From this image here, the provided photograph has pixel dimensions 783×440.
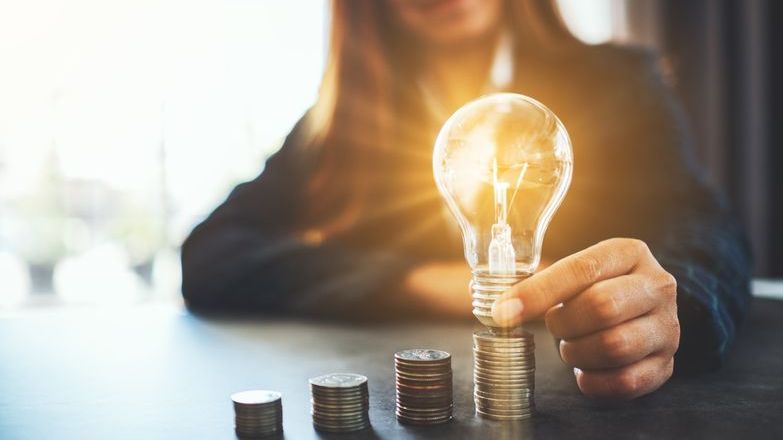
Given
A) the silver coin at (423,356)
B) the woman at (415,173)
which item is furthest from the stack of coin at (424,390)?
the woman at (415,173)

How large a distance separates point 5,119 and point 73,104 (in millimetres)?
381

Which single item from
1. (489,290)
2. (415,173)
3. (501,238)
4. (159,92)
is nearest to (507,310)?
(489,290)

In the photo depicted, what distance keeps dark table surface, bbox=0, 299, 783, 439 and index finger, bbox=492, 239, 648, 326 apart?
0.11m

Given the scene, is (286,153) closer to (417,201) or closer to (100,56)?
(417,201)

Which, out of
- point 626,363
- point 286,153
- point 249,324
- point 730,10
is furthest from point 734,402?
point 730,10

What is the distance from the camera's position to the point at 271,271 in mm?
1479

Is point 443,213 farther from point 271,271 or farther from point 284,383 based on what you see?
point 284,383

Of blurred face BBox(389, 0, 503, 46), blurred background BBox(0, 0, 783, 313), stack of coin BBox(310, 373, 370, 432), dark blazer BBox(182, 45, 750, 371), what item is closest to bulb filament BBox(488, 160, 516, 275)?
stack of coin BBox(310, 373, 370, 432)

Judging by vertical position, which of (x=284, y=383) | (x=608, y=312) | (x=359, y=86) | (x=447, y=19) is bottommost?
(x=284, y=383)

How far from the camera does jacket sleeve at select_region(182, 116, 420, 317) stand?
1347 mm

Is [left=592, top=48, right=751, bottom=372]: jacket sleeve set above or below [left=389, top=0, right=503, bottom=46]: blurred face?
below

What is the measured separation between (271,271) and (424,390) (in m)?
0.88

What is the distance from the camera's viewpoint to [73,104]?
3488 mm

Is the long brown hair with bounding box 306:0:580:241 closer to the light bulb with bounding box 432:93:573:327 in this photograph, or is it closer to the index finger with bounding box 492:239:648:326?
the light bulb with bounding box 432:93:573:327
